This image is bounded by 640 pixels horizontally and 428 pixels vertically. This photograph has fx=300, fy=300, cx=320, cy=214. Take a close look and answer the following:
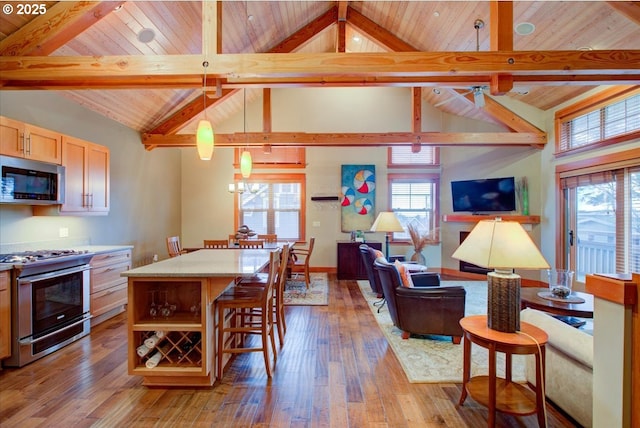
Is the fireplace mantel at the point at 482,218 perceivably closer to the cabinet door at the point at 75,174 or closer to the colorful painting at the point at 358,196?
the colorful painting at the point at 358,196

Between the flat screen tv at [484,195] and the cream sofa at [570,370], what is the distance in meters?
4.27

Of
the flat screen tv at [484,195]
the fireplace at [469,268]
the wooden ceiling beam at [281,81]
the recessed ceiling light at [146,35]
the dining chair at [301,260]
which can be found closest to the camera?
the wooden ceiling beam at [281,81]

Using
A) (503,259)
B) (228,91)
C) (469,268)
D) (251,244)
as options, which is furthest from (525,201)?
(228,91)

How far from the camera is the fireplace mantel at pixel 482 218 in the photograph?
5.60 m

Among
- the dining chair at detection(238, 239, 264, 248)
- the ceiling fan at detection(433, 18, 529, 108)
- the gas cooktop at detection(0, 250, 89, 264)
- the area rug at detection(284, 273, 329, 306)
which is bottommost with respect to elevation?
the area rug at detection(284, 273, 329, 306)

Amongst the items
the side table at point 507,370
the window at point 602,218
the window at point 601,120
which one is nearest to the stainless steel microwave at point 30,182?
the side table at point 507,370

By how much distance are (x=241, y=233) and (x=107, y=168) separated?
2178 mm

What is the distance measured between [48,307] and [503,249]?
13.2 ft

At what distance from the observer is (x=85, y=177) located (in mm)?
3832

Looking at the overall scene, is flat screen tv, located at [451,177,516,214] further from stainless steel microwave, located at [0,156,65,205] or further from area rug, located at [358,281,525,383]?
stainless steel microwave, located at [0,156,65,205]

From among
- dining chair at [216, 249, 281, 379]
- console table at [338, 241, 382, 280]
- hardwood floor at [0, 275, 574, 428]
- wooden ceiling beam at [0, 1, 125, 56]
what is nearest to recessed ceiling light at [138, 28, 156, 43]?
wooden ceiling beam at [0, 1, 125, 56]

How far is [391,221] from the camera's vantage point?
182 inches

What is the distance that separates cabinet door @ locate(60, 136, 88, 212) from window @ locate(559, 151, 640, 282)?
6436 mm

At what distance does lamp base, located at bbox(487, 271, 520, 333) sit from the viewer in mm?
1943
